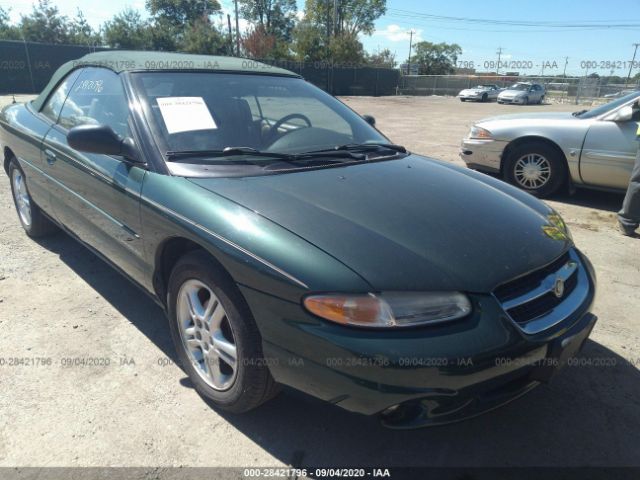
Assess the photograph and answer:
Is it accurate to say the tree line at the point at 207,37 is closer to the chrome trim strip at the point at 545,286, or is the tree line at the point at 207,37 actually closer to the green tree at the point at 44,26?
the green tree at the point at 44,26

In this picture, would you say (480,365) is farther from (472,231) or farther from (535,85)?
(535,85)

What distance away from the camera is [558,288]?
78.3 inches

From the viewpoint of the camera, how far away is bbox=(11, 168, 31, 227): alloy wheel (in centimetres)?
410

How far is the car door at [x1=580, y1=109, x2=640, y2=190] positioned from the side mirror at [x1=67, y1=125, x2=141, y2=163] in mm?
5089

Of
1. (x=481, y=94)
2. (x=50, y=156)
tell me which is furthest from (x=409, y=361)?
(x=481, y=94)

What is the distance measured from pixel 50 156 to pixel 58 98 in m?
0.62

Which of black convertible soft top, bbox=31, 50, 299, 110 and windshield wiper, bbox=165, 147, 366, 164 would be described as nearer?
windshield wiper, bbox=165, 147, 366, 164

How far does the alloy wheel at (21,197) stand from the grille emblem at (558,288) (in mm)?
4110

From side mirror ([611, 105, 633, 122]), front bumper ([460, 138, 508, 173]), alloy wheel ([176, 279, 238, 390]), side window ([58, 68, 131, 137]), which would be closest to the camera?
A: alloy wheel ([176, 279, 238, 390])

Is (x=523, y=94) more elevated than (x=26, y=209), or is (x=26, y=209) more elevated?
(x=523, y=94)

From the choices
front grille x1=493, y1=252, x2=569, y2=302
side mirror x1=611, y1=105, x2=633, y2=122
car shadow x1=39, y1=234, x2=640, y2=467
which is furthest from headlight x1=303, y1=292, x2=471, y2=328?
side mirror x1=611, y1=105, x2=633, y2=122

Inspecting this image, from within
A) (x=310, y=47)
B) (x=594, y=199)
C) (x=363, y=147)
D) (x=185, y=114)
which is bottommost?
(x=594, y=199)

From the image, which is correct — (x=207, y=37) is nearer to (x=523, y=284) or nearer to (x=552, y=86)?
(x=552, y=86)

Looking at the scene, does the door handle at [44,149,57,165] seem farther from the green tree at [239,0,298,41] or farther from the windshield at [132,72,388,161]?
the green tree at [239,0,298,41]
